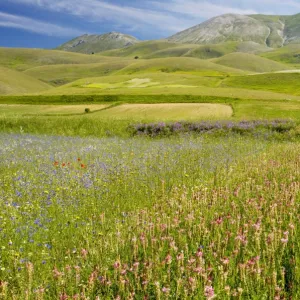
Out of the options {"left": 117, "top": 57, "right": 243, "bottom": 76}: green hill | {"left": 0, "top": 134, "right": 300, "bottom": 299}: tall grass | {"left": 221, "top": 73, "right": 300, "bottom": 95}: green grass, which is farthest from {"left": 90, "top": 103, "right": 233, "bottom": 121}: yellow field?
{"left": 117, "top": 57, "right": 243, "bottom": 76}: green hill

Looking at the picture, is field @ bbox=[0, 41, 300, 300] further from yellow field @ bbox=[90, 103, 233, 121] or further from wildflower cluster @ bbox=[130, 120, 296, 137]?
yellow field @ bbox=[90, 103, 233, 121]

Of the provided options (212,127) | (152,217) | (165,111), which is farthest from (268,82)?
(152,217)

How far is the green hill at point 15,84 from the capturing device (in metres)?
133

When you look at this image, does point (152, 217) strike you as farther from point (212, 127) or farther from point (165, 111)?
point (165, 111)

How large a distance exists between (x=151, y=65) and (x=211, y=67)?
34.7 meters

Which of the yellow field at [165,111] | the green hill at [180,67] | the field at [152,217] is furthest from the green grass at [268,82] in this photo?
the field at [152,217]

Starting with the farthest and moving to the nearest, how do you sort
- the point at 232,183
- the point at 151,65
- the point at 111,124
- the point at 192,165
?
the point at 151,65 → the point at 111,124 → the point at 192,165 → the point at 232,183

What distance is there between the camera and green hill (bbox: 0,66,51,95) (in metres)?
133

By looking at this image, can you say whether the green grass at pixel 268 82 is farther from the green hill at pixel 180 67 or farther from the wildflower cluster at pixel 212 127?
the wildflower cluster at pixel 212 127

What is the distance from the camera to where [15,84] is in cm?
14888

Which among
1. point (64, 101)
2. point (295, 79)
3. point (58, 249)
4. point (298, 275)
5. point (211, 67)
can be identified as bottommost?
point (58, 249)

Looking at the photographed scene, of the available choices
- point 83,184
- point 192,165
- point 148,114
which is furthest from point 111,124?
point 83,184

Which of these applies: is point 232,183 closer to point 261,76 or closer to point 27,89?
point 261,76

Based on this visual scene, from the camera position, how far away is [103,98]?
62.6 meters
